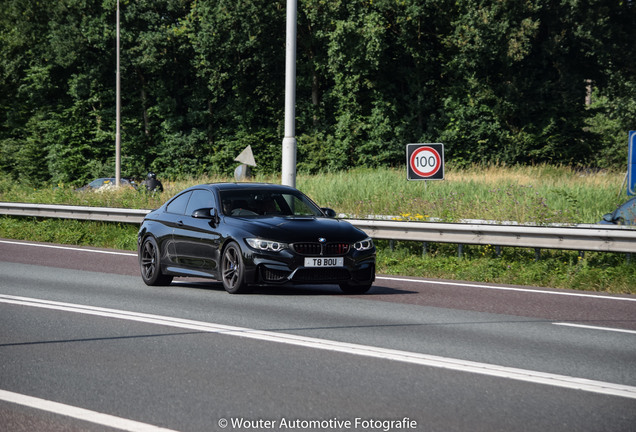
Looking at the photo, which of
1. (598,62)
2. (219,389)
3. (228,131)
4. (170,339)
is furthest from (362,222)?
(228,131)

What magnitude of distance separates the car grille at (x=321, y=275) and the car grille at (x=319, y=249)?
203 millimetres

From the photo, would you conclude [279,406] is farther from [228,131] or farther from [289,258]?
[228,131]

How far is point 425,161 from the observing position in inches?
755

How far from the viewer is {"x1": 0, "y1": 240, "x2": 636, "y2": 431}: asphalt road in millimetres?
5133

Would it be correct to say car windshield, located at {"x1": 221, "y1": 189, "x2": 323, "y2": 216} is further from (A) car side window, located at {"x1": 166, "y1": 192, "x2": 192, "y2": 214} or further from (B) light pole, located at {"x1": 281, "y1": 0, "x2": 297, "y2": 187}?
(B) light pole, located at {"x1": 281, "y1": 0, "x2": 297, "y2": 187}

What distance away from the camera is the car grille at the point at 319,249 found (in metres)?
10.9

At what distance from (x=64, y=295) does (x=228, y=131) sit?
144ft

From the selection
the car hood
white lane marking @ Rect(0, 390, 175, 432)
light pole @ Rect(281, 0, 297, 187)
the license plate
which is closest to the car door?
the car hood

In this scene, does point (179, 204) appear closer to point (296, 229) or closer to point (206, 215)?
point (206, 215)

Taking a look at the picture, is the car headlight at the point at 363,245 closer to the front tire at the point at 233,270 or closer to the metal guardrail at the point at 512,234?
the front tire at the point at 233,270

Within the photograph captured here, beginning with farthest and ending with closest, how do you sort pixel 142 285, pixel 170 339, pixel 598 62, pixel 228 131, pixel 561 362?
pixel 228 131, pixel 598 62, pixel 142 285, pixel 170 339, pixel 561 362

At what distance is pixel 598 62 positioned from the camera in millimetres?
43219

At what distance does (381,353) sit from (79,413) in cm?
271

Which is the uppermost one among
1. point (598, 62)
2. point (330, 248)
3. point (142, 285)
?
point (598, 62)
